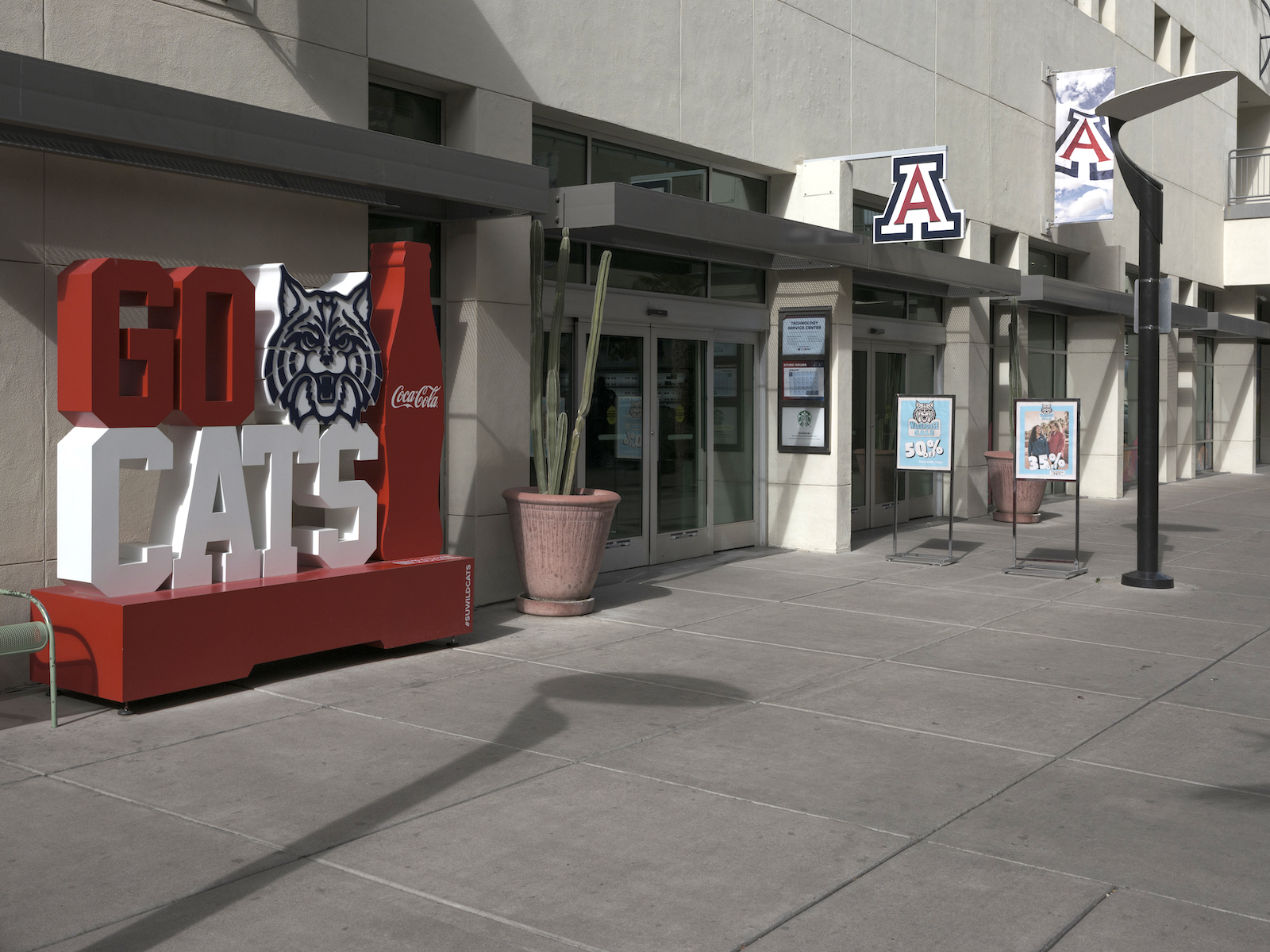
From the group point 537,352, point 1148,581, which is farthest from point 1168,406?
point 537,352

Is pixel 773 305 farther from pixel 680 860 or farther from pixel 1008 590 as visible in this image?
pixel 680 860

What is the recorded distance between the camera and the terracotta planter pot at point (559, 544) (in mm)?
9875

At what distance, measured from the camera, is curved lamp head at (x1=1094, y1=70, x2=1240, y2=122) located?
35.2 ft

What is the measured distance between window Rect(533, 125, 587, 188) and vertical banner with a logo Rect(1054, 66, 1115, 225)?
436 inches

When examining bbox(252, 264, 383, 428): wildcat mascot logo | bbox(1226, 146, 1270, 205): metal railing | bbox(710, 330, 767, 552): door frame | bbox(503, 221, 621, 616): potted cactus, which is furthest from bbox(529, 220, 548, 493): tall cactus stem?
bbox(1226, 146, 1270, 205): metal railing

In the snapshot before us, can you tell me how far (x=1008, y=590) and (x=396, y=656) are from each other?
6062mm

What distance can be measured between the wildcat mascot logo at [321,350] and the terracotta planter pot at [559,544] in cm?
197

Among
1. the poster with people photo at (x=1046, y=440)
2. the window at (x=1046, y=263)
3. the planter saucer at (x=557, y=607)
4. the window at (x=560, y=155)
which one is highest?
the window at (x=1046, y=263)

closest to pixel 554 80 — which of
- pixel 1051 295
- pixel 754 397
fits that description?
pixel 754 397

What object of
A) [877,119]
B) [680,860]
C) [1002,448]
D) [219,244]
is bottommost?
[680,860]

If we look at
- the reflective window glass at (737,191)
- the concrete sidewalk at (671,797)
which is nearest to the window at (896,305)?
the reflective window glass at (737,191)

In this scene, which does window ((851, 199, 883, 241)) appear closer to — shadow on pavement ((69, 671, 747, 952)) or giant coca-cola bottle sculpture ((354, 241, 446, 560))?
giant coca-cola bottle sculpture ((354, 241, 446, 560))

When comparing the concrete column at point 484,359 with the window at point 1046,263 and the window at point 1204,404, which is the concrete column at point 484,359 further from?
the window at point 1204,404

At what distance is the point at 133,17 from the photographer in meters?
7.80
